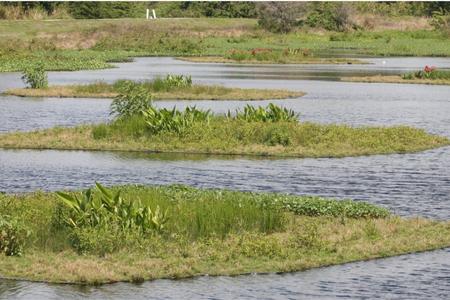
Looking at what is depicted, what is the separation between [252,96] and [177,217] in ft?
147

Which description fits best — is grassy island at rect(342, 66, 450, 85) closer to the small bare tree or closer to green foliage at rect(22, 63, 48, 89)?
green foliage at rect(22, 63, 48, 89)

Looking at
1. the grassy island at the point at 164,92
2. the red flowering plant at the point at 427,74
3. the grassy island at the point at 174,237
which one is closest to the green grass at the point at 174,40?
the red flowering plant at the point at 427,74

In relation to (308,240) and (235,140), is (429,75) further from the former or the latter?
(308,240)

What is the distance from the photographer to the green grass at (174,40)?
379ft

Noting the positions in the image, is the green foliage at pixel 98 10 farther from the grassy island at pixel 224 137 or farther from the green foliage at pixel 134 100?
the grassy island at pixel 224 137

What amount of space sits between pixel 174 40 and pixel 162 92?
63888 mm

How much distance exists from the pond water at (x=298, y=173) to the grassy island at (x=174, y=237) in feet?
1.65

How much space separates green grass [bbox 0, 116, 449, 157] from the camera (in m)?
43.4

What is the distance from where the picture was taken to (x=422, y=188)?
34.8 meters

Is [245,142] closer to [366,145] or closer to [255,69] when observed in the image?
[366,145]

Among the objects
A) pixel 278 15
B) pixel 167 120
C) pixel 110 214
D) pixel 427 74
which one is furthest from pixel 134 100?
pixel 278 15

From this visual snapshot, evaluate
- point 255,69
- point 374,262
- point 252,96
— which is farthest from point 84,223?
point 255,69

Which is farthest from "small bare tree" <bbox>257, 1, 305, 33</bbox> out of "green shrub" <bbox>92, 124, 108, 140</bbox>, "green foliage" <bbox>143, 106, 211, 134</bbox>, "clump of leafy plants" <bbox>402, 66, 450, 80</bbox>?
"green foliage" <bbox>143, 106, 211, 134</bbox>

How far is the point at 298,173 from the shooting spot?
37.9 meters
